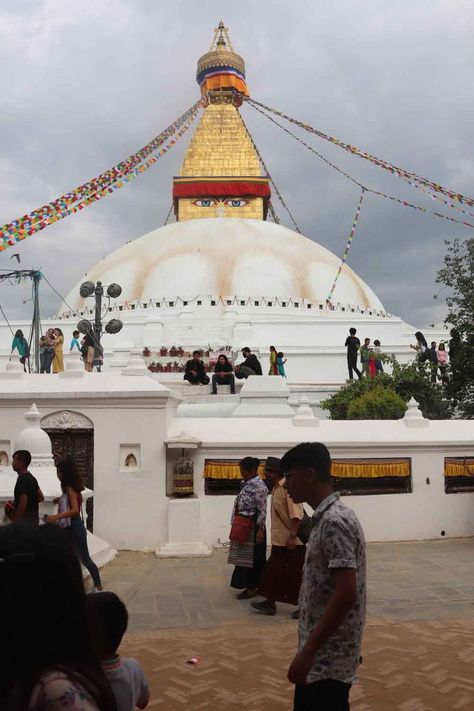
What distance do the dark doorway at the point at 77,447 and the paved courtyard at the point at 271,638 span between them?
4.42 ft

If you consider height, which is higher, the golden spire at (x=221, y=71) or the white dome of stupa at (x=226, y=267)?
the golden spire at (x=221, y=71)

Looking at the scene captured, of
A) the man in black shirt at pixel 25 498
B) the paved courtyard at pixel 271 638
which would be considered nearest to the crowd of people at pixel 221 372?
the paved courtyard at pixel 271 638

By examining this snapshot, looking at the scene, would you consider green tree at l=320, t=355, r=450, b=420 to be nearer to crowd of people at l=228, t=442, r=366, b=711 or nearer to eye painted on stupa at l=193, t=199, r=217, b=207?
crowd of people at l=228, t=442, r=366, b=711

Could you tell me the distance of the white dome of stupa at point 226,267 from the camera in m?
29.0

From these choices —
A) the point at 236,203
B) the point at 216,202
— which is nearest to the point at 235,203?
the point at 236,203

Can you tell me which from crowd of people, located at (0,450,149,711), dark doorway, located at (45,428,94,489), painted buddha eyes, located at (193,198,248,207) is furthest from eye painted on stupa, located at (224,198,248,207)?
crowd of people, located at (0,450,149,711)

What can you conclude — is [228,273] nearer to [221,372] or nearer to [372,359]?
[372,359]

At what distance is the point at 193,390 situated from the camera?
15.7 metres

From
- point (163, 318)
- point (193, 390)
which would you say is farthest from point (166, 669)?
point (163, 318)

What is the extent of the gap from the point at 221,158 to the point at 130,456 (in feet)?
103

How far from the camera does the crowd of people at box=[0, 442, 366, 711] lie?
145 centimetres

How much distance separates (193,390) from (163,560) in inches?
309

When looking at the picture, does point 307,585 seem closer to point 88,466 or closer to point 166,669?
point 166,669

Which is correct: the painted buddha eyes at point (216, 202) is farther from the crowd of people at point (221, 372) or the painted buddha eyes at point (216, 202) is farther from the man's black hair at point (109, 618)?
the man's black hair at point (109, 618)
